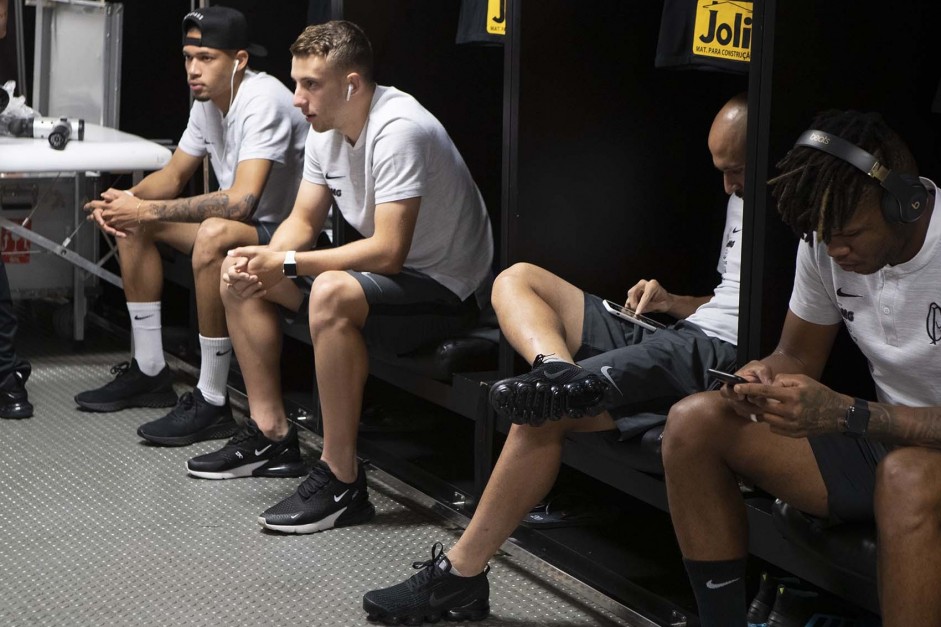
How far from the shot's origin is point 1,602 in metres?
2.51

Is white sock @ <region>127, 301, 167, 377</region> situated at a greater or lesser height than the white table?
lesser

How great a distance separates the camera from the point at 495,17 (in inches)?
132

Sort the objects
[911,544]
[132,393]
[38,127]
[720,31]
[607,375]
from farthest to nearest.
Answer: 1. [38,127]
2. [132,393]
3. [720,31]
4. [607,375]
5. [911,544]

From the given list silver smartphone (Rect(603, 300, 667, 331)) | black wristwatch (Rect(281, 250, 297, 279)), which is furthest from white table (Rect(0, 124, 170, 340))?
silver smartphone (Rect(603, 300, 667, 331))

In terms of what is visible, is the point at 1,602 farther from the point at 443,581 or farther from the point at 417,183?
the point at 417,183

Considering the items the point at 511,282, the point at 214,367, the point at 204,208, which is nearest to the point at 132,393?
the point at 214,367

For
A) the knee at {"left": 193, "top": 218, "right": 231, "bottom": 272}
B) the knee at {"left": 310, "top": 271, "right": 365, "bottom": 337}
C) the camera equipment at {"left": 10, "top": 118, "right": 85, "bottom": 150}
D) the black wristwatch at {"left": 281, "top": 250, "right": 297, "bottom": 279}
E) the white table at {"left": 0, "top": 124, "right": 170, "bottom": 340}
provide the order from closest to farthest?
1. the knee at {"left": 310, "top": 271, "right": 365, "bottom": 337}
2. the black wristwatch at {"left": 281, "top": 250, "right": 297, "bottom": 279}
3. the knee at {"left": 193, "top": 218, "right": 231, "bottom": 272}
4. the white table at {"left": 0, "top": 124, "right": 170, "bottom": 340}
5. the camera equipment at {"left": 10, "top": 118, "right": 85, "bottom": 150}

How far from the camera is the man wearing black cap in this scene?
11.7 feet

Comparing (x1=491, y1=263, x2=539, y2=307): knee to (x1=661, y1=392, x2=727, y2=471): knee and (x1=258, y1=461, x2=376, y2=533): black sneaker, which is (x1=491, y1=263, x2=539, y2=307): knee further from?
(x1=258, y1=461, x2=376, y2=533): black sneaker

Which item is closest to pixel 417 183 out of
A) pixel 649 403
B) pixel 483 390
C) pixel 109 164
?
pixel 483 390

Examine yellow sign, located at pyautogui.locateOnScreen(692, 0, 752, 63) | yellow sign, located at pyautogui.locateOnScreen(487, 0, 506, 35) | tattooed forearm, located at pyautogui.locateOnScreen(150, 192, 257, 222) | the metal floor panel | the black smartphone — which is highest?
yellow sign, located at pyautogui.locateOnScreen(487, 0, 506, 35)

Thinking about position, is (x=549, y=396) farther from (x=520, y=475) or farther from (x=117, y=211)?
(x=117, y=211)

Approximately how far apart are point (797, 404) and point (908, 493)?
207 mm

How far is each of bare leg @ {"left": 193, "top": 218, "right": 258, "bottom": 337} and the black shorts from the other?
2.02m
